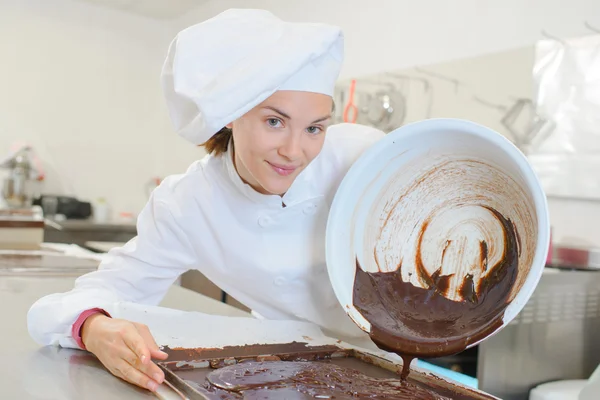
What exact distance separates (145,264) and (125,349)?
1.16ft

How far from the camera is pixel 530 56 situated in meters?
2.46

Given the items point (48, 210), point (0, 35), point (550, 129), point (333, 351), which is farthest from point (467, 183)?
point (0, 35)

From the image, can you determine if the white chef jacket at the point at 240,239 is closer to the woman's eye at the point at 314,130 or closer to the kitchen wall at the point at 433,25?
the woman's eye at the point at 314,130

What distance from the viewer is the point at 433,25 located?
2.98 meters

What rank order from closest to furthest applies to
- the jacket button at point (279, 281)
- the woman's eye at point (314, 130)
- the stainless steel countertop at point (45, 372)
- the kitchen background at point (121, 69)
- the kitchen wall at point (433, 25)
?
the stainless steel countertop at point (45, 372) → the woman's eye at point (314, 130) → the jacket button at point (279, 281) → the kitchen wall at point (433, 25) → the kitchen background at point (121, 69)

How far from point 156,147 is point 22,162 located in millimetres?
1132

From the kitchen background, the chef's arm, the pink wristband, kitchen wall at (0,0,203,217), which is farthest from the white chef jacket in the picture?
kitchen wall at (0,0,203,217)

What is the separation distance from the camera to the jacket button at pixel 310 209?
1.35 m

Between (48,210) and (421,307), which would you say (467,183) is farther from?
(48,210)

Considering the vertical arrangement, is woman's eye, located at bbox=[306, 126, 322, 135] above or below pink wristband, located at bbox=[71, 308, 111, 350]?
above

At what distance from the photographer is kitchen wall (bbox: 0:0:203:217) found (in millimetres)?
4660

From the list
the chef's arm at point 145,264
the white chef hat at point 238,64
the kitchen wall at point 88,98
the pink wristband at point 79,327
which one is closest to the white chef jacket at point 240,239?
the chef's arm at point 145,264

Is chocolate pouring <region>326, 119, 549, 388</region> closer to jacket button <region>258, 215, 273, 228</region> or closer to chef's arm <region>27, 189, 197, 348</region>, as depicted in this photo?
jacket button <region>258, 215, 273, 228</region>

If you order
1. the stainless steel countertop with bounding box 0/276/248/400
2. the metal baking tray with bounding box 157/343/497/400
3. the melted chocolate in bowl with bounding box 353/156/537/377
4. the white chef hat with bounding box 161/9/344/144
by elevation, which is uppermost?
the white chef hat with bounding box 161/9/344/144
